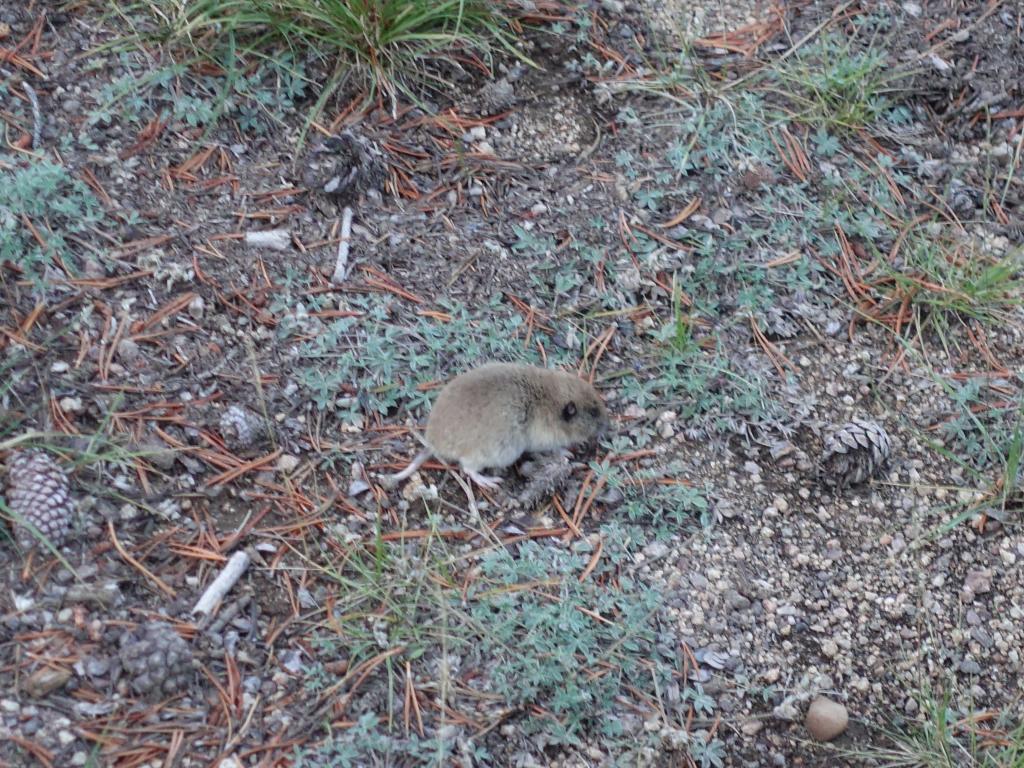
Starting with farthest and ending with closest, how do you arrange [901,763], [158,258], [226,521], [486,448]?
[158,258] → [486,448] → [226,521] → [901,763]

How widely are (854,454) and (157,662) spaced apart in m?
2.42

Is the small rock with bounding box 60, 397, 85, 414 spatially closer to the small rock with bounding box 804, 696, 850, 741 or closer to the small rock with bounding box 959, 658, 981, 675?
the small rock with bounding box 804, 696, 850, 741

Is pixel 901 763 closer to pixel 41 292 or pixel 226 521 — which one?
pixel 226 521

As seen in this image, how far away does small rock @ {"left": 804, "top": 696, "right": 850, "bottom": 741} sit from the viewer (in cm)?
324

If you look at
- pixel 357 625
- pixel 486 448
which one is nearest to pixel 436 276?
pixel 486 448

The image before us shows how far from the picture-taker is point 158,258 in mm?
3963

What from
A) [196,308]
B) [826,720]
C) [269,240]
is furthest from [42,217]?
[826,720]

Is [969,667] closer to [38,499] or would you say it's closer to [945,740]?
[945,740]

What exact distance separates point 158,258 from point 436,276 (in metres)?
1.05

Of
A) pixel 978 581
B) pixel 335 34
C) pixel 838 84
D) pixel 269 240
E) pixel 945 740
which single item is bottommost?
pixel 945 740

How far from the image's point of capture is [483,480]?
3693 mm

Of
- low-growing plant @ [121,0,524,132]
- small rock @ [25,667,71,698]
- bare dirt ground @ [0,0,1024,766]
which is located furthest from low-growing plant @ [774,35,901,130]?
small rock @ [25,667,71,698]

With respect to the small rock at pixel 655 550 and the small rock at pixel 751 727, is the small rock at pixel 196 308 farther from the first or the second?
the small rock at pixel 751 727

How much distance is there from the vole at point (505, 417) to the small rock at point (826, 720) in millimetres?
1174
